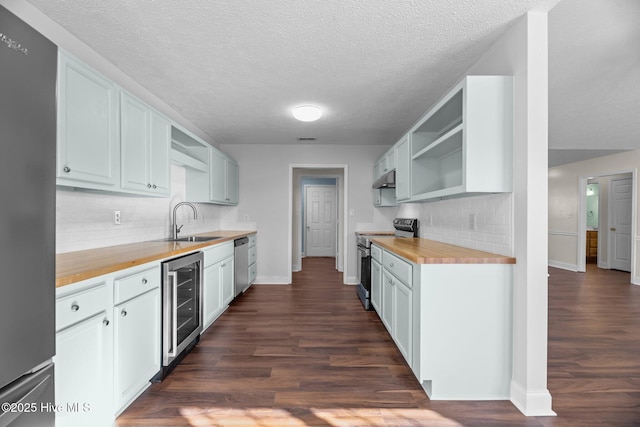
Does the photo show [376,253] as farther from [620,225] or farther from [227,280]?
[620,225]

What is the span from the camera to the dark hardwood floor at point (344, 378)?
1717 millimetres

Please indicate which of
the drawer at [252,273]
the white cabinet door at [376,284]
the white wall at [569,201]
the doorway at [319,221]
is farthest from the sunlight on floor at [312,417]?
the doorway at [319,221]

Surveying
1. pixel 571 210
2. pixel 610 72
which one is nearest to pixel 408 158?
pixel 610 72

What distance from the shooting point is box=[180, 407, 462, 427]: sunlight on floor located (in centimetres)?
167

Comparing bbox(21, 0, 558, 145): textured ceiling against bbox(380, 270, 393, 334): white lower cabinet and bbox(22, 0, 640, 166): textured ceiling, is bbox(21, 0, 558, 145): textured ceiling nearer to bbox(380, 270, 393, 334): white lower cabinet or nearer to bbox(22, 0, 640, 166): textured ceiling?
bbox(22, 0, 640, 166): textured ceiling

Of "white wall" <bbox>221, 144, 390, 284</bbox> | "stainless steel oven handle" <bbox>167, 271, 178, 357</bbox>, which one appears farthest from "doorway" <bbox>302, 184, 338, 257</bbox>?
"stainless steel oven handle" <bbox>167, 271, 178, 357</bbox>

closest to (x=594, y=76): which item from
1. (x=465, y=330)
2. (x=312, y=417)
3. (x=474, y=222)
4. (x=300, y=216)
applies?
(x=474, y=222)

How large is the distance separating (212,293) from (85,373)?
66.8 inches

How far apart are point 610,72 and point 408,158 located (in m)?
2.27

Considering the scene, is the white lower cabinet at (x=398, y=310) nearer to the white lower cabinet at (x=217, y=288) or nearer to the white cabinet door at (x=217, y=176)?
the white lower cabinet at (x=217, y=288)

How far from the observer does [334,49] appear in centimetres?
Answer: 221

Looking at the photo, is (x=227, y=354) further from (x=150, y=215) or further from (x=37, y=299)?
(x=37, y=299)

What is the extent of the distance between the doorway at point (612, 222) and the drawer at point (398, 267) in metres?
5.77

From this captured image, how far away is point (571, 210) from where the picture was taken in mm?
6371
